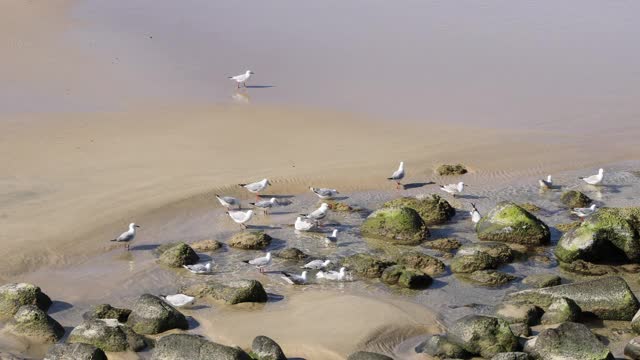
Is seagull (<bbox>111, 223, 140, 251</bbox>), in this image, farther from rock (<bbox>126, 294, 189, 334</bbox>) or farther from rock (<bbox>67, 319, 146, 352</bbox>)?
rock (<bbox>67, 319, 146, 352</bbox>)

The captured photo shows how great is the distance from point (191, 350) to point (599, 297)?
276 inches

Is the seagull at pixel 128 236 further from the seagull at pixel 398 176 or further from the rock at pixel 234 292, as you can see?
the seagull at pixel 398 176

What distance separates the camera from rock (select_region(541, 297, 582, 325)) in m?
15.1

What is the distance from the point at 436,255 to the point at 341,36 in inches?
704

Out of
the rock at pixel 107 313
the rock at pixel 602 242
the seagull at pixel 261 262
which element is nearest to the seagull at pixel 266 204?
the seagull at pixel 261 262

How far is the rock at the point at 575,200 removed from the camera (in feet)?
68.8

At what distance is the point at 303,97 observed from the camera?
91.7ft

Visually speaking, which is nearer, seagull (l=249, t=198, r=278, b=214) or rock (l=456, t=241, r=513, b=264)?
rock (l=456, t=241, r=513, b=264)

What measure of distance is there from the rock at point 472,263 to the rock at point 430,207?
7.78 ft

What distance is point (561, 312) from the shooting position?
595 inches

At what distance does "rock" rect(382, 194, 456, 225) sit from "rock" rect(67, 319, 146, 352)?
7.31 metres

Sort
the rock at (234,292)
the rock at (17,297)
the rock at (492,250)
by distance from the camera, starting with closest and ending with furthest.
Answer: the rock at (17,297) → the rock at (234,292) → the rock at (492,250)

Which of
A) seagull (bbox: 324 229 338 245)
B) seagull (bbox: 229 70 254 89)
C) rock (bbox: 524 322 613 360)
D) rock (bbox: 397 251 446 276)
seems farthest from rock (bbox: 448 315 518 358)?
seagull (bbox: 229 70 254 89)

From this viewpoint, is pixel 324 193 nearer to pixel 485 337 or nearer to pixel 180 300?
pixel 180 300
